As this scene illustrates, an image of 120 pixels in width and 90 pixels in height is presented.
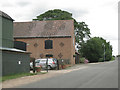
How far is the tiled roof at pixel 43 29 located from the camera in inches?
1625

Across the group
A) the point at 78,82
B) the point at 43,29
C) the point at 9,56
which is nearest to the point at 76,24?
the point at 43,29

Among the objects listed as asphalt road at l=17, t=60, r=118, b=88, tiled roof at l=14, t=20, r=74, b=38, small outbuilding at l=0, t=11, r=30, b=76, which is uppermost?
tiled roof at l=14, t=20, r=74, b=38

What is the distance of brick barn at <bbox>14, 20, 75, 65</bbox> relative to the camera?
4062 cm

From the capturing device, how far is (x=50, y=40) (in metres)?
41.1

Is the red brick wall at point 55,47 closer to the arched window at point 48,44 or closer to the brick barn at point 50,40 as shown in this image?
the brick barn at point 50,40

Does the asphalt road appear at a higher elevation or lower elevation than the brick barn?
lower

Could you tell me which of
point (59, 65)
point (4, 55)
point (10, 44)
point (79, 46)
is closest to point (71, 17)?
point (79, 46)

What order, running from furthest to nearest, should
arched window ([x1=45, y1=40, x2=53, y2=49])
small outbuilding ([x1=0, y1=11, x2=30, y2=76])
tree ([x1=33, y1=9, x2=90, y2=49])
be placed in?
tree ([x1=33, y1=9, x2=90, y2=49])
arched window ([x1=45, y1=40, x2=53, y2=49])
small outbuilding ([x1=0, y1=11, x2=30, y2=76])

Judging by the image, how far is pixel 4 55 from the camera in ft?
58.5

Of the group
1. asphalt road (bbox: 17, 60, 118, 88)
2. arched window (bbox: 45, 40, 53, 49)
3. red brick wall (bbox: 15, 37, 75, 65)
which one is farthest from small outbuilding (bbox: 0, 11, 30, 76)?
red brick wall (bbox: 15, 37, 75, 65)

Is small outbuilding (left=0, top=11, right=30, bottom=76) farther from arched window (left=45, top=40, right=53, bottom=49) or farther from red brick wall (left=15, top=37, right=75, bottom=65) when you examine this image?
red brick wall (left=15, top=37, right=75, bottom=65)

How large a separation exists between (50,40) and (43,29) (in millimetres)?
3029

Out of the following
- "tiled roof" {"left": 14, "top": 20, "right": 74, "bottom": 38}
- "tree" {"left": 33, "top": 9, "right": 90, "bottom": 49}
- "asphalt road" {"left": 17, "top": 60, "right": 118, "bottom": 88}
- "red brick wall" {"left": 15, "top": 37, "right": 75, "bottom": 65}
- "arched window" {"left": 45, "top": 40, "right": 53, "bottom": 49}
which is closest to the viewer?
"asphalt road" {"left": 17, "top": 60, "right": 118, "bottom": 88}

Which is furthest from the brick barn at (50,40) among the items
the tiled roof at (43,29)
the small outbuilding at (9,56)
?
the small outbuilding at (9,56)
